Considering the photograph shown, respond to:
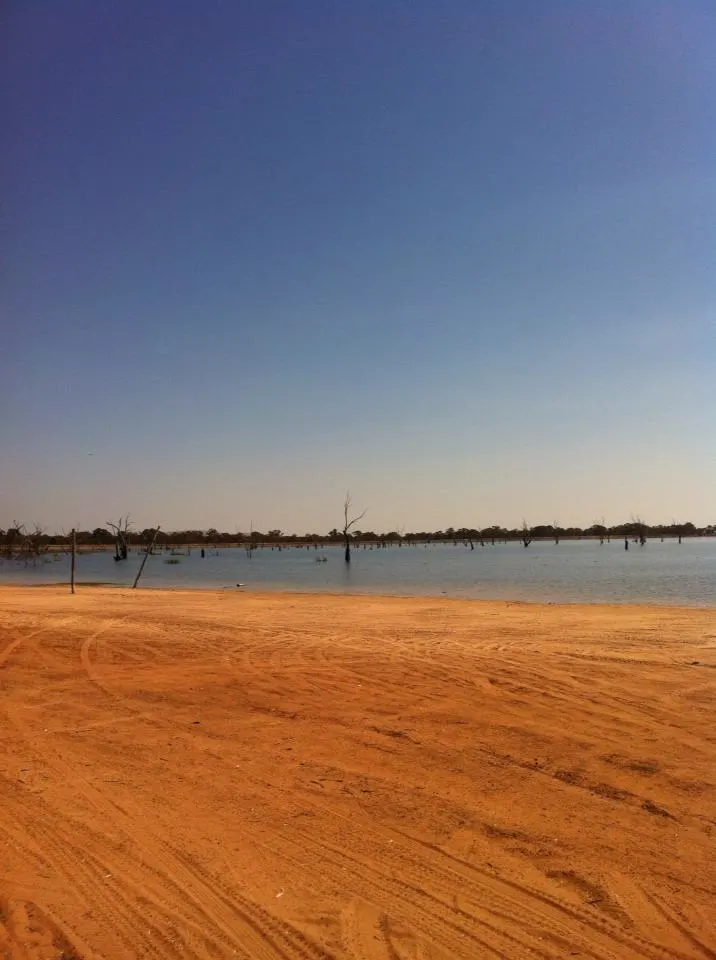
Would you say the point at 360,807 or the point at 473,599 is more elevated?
the point at 360,807

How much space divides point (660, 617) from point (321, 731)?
1082 cm

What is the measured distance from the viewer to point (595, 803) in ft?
15.6

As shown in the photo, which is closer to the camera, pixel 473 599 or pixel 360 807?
pixel 360 807

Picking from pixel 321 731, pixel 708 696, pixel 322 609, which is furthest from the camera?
pixel 322 609

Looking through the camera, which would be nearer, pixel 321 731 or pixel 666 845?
pixel 666 845

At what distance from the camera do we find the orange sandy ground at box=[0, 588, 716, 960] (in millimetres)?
3340

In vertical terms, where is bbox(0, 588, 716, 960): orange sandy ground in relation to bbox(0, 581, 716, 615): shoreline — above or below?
above

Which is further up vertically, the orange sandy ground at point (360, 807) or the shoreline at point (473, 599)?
the orange sandy ground at point (360, 807)

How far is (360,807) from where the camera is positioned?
470 cm

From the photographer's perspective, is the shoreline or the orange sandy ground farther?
the shoreline

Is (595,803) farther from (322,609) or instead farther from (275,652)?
(322,609)

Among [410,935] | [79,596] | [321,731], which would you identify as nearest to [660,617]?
[321,731]

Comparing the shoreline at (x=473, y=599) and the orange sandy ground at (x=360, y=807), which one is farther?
the shoreline at (x=473, y=599)

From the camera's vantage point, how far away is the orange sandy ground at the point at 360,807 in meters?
3.34
